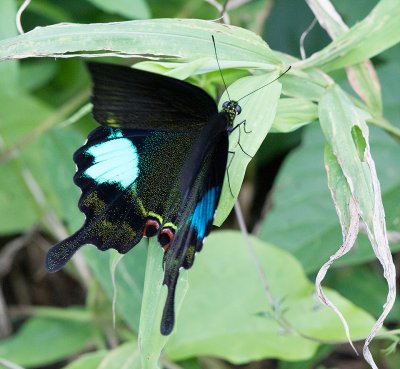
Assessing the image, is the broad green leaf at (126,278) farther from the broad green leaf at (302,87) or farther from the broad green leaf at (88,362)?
the broad green leaf at (302,87)

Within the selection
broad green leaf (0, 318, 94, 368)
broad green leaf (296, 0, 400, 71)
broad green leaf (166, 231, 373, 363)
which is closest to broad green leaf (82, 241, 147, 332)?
broad green leaf (166, 231, 373, 363)

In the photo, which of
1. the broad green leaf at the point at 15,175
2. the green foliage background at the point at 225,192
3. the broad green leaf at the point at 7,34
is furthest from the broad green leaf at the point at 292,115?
the broad green leaf at the point at 15,175

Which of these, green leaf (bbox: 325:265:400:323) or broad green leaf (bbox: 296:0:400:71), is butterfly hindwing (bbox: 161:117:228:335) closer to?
broad green leaf (bbox: 296:0:400:71)

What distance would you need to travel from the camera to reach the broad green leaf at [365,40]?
111 centimetres

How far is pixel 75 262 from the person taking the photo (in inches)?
72.4

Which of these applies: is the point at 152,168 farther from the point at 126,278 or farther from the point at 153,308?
the point at 126,278

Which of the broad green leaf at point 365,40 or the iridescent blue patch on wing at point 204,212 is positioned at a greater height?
the broad green leaf at point 365,40

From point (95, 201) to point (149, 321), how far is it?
23 centimetres

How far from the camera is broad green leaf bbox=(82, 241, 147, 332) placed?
4.83 feet

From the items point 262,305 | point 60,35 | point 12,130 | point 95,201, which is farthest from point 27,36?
point 12,130

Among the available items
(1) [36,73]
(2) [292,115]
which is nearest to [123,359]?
(2) [292,115]

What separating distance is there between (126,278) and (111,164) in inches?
19.8

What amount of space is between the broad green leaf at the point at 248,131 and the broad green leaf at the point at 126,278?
0.55 metres

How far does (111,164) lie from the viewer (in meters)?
1.08
